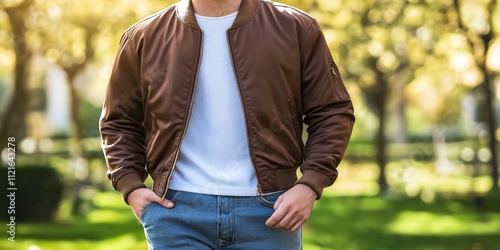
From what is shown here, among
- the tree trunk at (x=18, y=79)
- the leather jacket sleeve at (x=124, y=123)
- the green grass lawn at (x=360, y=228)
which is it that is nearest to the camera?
the leather jacket sleeve at (x=124, y=123)

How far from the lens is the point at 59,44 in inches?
846

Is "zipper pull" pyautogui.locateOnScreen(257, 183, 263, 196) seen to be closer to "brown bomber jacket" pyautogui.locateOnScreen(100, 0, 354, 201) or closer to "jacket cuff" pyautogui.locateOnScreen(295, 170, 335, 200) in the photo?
"brown bomber jacket" pyautogui.locateOnScreen(100, 0, 354, 201)

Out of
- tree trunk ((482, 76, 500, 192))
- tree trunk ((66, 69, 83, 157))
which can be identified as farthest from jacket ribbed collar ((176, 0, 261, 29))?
tree trunk ((66, 69, 83, 157))

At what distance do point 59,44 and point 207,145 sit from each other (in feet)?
61.1

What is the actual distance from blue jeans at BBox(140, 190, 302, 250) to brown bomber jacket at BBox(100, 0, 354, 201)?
0.07 meters

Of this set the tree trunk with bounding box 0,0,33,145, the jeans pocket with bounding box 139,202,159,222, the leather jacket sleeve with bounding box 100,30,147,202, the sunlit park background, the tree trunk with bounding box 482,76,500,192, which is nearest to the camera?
the jeans pocket with bounding box 139,202,159,222

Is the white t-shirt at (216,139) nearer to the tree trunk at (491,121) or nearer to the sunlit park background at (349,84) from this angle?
the sunlit park background at (349,84)

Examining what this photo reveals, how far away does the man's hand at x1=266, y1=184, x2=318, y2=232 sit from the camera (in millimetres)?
3293

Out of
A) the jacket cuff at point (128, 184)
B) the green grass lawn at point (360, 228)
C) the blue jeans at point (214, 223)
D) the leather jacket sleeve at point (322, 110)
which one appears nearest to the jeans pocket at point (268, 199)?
the blue jeans at point (214, 223)

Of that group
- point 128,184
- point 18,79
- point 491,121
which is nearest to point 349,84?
point 491,121

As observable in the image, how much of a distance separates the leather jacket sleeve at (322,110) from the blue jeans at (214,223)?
21cm

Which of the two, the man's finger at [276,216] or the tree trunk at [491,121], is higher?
the man's finger at [276,216]

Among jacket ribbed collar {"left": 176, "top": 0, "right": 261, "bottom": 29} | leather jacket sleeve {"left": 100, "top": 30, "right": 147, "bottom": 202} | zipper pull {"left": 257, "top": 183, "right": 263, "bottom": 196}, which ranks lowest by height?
zipper pull {"left": 257, "top": 183, "right": 263, "bottom": 196}

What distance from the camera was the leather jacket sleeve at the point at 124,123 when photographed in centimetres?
356
